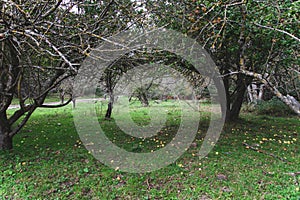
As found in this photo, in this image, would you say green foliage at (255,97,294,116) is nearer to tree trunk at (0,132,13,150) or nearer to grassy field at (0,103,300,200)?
grassy field at (0,103,300,200)

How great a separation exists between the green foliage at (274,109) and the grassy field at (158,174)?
5.47 metres

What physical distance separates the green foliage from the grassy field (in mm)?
5473

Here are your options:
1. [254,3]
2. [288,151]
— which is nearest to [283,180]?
[288,151]

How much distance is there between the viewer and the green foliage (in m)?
9.54

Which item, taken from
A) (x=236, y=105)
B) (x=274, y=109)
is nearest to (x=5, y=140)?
(x=236, y=105)

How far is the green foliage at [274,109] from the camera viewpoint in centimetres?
A: 954

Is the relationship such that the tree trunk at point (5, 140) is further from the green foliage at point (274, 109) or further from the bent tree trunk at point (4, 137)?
the green foliage at point (274, 109)

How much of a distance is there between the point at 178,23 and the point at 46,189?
10.6 ft

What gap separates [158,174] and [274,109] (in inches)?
329

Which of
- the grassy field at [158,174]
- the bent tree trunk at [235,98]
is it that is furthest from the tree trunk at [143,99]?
the grassy field at [158,174]

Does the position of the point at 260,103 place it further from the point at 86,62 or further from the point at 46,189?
the point at 46,189

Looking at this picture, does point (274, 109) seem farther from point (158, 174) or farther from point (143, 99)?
point (158, 174)

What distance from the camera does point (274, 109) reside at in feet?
31.8

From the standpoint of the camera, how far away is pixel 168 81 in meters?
7.69
